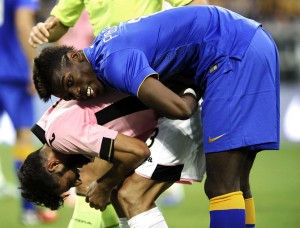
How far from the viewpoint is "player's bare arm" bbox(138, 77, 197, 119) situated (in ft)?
13.2

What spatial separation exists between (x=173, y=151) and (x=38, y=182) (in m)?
0.78

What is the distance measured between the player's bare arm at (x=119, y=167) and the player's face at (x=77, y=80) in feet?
0.97

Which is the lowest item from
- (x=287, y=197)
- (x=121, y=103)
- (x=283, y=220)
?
(x=287, y=197)

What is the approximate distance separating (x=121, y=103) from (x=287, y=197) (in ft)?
13.7

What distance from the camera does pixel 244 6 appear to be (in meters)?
16.3

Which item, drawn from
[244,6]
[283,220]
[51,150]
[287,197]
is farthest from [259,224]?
[244,6]

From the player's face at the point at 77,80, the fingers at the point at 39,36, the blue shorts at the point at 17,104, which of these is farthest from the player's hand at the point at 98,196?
the blue shorts at the point at 17,104

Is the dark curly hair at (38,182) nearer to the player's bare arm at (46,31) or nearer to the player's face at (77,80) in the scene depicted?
the player's face at (77,80)

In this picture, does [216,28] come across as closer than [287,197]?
Yes

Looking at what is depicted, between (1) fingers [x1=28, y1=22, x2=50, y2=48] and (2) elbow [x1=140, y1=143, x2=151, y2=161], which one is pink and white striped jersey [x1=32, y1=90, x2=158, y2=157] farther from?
(1) fingers [x1=28, y1=22, x2=50, y2=48]

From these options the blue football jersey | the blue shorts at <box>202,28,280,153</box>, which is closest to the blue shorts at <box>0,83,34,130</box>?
the blue football jersey

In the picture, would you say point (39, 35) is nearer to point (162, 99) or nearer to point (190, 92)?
point (190, 92)

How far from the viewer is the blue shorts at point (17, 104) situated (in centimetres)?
774

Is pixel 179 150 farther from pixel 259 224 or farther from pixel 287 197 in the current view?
pixel 287 197
